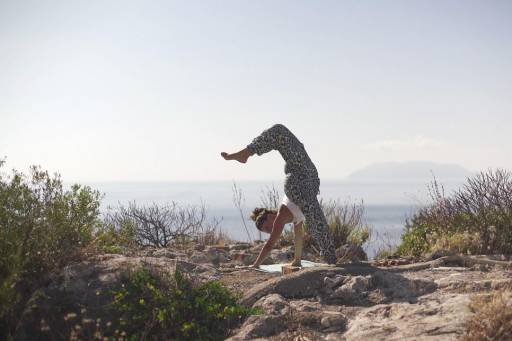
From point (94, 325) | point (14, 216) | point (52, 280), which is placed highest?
point (14, 216)

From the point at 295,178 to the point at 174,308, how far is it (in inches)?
109

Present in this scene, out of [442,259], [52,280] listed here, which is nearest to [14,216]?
[52,280]

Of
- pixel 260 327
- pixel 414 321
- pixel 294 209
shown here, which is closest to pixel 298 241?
pixel 294 209

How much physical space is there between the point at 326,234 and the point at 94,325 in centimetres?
335

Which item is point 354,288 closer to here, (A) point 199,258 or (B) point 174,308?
(B) point 174,308

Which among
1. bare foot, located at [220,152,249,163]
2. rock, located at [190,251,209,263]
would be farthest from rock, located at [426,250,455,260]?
rock, located at [190,251,209,263]

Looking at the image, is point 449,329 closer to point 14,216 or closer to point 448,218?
point 14,216

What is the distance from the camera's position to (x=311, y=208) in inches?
292

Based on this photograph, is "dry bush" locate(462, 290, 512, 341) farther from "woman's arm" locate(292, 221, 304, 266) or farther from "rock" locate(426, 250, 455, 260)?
"rock" locate(426, 250, 455, 260)

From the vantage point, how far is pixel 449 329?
446 centimetres

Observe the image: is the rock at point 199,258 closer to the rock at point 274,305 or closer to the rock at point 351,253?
the rock at point 351,253

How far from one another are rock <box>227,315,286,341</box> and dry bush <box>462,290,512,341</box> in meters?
1.63

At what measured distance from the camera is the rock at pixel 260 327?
16.3 ft

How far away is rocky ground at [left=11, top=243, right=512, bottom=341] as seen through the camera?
189 inches
